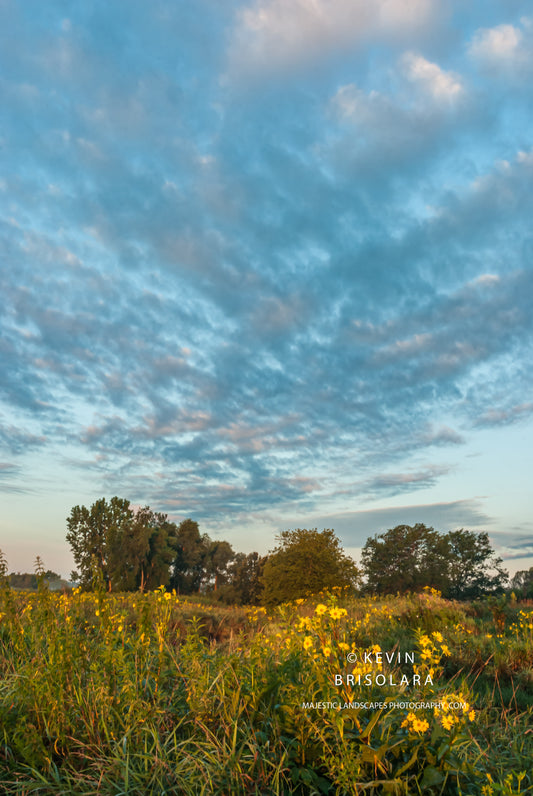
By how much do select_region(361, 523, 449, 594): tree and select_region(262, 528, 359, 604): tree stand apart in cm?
1650

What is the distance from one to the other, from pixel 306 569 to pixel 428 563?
2181 centimetres

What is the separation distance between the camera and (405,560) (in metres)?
45.9

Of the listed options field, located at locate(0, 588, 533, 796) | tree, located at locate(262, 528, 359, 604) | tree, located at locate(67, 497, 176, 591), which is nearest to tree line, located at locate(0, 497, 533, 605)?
tree, located at locate(67, 497, 176, 591)

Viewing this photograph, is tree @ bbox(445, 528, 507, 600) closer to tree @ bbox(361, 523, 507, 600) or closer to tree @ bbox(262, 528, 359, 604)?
tree @ bbox(361, 523, 507, 600)

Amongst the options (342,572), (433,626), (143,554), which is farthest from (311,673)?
(143,554)

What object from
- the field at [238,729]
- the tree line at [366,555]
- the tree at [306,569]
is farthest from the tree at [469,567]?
the field at [238,729]

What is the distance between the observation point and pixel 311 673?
411 cm

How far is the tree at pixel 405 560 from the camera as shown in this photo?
45.2 meters

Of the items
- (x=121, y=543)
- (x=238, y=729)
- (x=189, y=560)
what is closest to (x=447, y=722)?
(x=238, y=729)

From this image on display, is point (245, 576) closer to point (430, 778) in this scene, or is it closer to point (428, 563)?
point (428, 563)

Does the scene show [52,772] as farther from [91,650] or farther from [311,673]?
[311,673]

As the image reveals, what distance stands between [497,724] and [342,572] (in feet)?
85.3

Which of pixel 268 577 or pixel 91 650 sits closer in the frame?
pixel 91 650

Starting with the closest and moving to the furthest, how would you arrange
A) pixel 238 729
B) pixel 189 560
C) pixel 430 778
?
pixel 430 778 < pixel 238 729 < pixel 189 560
